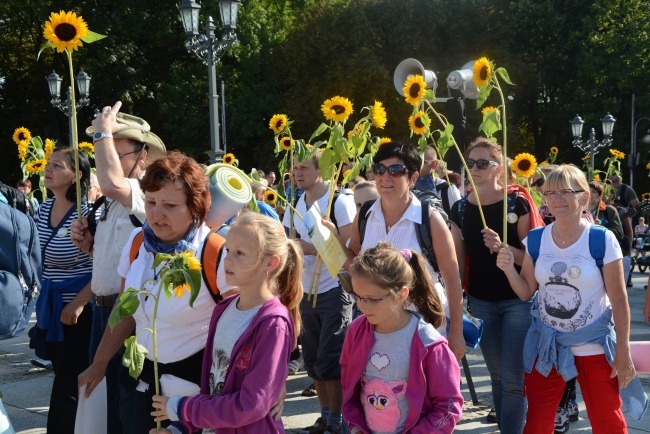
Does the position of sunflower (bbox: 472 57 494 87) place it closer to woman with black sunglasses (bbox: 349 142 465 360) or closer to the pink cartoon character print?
woman with black sunglasses (bbox: 349 142 465 360)

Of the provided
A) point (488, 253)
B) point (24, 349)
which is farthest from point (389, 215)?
point (24, 349)

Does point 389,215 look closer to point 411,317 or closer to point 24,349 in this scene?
point 411,317

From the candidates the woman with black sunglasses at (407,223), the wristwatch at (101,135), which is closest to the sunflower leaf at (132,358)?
the wristwatch at (101,135)

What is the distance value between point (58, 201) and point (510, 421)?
110 inches

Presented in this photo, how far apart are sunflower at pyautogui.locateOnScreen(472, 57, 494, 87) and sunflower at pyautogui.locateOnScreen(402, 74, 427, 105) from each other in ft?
1.81

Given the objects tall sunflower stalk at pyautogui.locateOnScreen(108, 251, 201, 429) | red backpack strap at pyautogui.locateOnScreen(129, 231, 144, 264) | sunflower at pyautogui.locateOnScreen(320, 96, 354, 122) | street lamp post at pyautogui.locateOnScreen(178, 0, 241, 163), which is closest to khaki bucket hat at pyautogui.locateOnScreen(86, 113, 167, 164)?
red backpack strap at pyautogui.locateOnScreen(129, 231, 144, 264)

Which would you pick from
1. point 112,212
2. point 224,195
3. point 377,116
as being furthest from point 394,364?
point 377,116

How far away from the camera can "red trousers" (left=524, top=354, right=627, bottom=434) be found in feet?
12.6

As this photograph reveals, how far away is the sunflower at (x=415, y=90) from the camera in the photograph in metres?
4.66

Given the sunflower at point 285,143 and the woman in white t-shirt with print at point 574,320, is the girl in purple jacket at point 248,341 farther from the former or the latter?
the sunflower at point 285,143

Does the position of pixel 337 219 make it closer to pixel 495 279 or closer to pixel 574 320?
pixel 495 279

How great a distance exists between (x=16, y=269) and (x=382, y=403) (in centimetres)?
154

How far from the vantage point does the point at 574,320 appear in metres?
3.91

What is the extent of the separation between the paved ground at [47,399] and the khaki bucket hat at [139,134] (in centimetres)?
Result: 203
